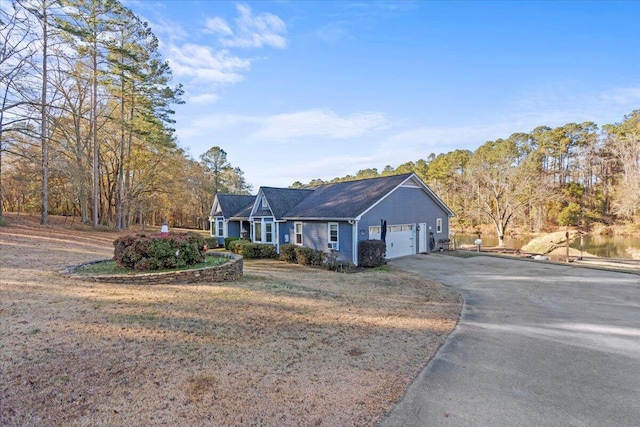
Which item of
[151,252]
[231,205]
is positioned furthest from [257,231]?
[151,252]

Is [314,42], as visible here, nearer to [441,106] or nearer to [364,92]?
[364,92]

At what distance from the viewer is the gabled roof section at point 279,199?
20434 mm

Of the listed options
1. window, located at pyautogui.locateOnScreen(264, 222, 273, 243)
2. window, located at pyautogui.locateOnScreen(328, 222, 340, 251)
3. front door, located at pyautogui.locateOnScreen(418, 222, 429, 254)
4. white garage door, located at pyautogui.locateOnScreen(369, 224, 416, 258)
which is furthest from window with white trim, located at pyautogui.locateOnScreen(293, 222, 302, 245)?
front door, located at pyautogui.locateOnScreen(418, 222, 429, 254)

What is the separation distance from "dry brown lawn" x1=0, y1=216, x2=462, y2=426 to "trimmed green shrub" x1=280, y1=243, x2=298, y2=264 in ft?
32.9

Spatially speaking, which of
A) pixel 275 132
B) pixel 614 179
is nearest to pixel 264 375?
pixel 275 132

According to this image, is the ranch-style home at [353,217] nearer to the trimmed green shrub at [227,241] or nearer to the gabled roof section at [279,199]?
the gabled roof section at [279,199]

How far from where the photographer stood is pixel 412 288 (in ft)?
31.9

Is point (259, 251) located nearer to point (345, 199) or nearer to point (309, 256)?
point (309, 256)

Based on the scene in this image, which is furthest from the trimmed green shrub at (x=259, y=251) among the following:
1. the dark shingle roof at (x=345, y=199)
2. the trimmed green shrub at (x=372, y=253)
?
the trimmed green shrub at (x=372, y=253)

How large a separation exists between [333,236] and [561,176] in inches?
1625

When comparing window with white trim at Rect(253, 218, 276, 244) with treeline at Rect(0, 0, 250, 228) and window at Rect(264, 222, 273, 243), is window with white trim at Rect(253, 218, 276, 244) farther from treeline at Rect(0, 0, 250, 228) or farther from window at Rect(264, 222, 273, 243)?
treeline at Rect(0, 0, 250, 228)

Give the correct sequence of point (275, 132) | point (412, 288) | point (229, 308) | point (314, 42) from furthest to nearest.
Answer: point (275, 132) → point (314, 42) → point (412, 288) → point (229, 308)

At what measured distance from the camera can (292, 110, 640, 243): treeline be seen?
31234mm

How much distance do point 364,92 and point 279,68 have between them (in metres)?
5.06
